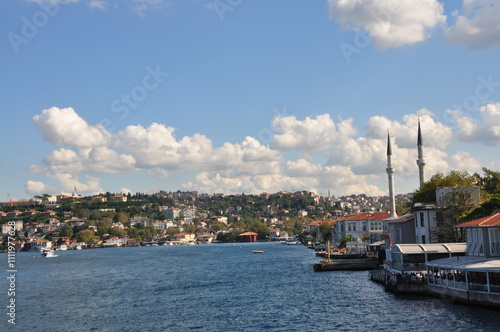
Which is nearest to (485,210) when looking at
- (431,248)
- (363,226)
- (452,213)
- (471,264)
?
(452,213)

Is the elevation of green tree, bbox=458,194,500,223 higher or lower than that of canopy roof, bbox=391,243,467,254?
higher

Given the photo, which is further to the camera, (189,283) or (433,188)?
(433,188)

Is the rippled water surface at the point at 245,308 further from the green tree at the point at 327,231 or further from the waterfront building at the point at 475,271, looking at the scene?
the green tree at the point at 327,231

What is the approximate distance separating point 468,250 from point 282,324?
16923mm

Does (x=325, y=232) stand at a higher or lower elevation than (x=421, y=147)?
lower

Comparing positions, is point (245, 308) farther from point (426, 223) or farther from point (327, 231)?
point (327, 231)

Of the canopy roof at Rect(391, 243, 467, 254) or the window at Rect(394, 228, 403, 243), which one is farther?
the window at Rect(394, 228, 403, 243)

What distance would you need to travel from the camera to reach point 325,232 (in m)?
138

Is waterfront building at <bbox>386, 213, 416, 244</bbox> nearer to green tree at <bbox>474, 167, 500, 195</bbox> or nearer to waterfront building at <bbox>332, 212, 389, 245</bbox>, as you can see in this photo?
green tree at <bbox>474, 167, 500, 195</bbox>

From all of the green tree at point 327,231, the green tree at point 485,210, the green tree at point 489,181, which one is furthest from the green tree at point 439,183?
the green tree at point 327,231

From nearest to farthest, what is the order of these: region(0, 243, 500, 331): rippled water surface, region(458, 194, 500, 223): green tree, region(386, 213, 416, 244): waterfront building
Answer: region(0, 243, 500, 331): rippled water surface → region(458, 194, 500, 223): green tree → region(386, 213, 416, 244): waterfront building

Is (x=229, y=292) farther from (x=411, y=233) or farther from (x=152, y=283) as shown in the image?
(x=411, y=233)

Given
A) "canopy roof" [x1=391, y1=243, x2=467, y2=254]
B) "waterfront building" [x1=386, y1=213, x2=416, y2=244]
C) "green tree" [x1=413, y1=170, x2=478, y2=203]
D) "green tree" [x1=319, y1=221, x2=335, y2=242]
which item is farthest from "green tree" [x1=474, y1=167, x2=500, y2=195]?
"green tree" [x1=319, y1=221, x2=335, y2=242]

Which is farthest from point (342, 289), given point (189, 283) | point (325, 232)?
point (325, 232)
